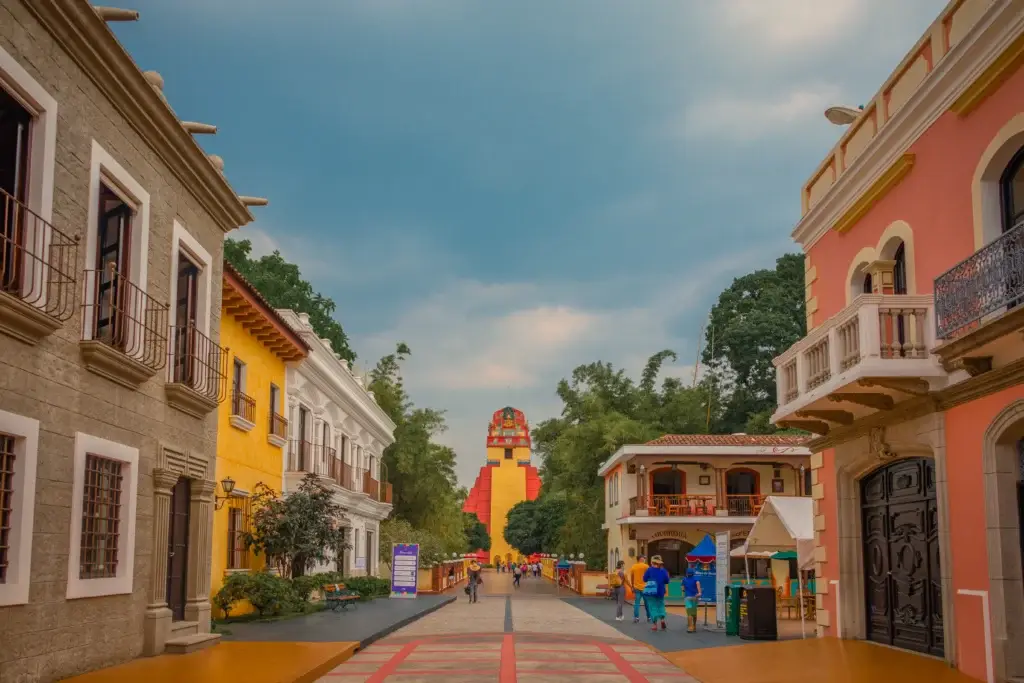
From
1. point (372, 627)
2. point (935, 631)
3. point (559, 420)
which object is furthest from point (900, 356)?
point (559, 420)

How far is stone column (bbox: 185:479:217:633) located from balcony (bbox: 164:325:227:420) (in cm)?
122

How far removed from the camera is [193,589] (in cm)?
1616

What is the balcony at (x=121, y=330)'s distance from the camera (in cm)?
1229

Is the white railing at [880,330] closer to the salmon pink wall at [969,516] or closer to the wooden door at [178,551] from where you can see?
the salmon pink wall at [969,516]

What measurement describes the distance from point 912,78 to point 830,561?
780cm

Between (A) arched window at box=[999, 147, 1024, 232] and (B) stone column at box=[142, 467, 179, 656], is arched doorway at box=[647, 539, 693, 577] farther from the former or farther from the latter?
(A) arched window at box=[999, 147, 1024, 232]

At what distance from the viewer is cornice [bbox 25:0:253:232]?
448 inches

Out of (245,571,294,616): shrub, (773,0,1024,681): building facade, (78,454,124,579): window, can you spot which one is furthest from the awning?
(78,454,124,579): window

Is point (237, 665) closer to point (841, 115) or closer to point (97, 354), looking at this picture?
point (97, 354)

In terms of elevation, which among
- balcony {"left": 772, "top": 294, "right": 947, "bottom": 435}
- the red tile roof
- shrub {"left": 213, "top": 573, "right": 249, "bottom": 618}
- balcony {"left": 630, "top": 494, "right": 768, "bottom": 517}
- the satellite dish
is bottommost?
shrub {"left": 213, "top": 573, "right": 249, "bottom": 618}

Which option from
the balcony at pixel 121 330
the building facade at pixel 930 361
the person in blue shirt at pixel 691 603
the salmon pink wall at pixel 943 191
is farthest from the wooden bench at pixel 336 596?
the salmon pink wall at pixel 943 191

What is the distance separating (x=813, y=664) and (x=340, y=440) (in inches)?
908

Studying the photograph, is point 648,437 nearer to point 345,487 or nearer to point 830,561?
point 345,487

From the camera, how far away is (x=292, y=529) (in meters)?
24.3
